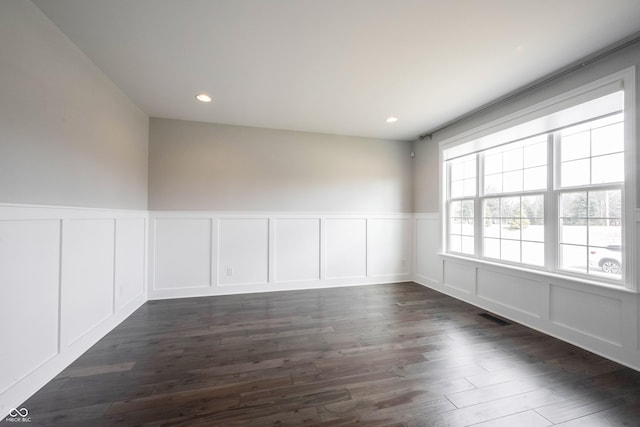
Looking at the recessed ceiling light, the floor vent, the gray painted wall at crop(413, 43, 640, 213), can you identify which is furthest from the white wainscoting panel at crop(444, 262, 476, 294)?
the recessed ceiling light

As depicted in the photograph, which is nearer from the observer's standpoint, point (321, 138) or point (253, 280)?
point (253, 280)

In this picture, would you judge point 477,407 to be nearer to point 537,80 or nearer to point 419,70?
point 419,70

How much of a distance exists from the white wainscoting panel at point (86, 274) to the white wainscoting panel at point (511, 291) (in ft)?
14.4

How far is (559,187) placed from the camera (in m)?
2.59

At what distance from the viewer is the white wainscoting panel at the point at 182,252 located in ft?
11.6

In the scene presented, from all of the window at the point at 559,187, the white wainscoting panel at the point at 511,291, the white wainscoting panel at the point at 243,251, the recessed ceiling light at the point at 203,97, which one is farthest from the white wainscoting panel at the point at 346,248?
the recessed ceiling light at the point at 203,97

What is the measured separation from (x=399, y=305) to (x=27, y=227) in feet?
11.9

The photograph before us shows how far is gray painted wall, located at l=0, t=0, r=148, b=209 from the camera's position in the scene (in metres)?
1.50

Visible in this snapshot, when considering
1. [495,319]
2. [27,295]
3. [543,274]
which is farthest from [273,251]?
[543,274]

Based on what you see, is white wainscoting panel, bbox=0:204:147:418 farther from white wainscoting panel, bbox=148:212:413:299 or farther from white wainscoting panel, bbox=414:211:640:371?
white wainscoting panel, bbox=414:211:640:371

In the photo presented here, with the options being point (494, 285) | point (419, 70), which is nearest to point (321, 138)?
point (419, 70)

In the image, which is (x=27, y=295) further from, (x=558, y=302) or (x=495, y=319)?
(x=558, y=302)

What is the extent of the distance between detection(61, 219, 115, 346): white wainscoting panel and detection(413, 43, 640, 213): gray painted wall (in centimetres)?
441

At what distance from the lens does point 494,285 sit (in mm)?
3102
